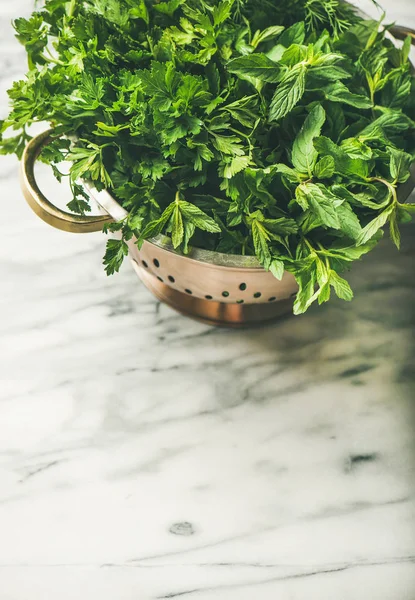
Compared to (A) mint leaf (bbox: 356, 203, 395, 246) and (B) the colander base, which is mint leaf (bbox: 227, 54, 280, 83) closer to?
(A) mint leaf (bbox: 356, 203, 395, 246)

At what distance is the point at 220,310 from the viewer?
79 centimetres

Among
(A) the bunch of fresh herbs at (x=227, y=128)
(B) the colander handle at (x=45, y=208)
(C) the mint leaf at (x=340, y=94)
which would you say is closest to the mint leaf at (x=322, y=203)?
(A) the bunch of fresh herbs at (x=227, y=128)

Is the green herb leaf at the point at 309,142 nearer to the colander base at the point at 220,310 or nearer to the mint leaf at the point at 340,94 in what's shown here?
the mint leaf at the point at 340,94

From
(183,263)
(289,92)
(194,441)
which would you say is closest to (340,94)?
(289,92)

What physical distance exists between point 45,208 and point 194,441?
1.11 ft

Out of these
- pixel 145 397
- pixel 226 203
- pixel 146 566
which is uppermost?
pixel 226 203

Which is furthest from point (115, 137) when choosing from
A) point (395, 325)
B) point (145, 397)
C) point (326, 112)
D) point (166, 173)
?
point (395, 325)

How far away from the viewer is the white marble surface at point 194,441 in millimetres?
691

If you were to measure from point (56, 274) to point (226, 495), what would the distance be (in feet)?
1.27

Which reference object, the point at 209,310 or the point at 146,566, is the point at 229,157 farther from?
the point at 146,566

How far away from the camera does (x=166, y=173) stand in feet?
1.98

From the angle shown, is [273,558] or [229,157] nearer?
[229,157]

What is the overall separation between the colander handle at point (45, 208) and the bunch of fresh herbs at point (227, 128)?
24 millimetres

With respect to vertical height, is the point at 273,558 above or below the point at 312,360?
below
